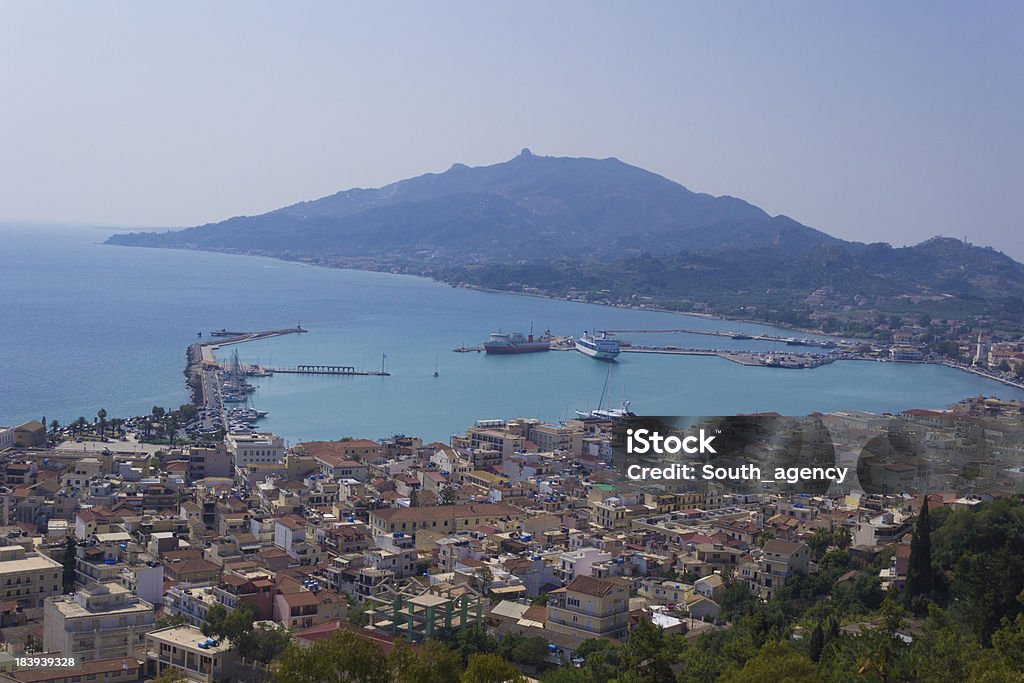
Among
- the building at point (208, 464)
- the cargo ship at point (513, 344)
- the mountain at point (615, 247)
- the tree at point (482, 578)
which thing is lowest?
the building at point (208, 464)

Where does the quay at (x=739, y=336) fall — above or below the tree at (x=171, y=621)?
above

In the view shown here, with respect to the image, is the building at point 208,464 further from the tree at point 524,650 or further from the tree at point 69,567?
the tree at point 524,650

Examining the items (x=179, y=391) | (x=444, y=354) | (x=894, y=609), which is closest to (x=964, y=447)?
(x=894, y=609)

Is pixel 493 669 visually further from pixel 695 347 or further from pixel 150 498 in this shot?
pixel 695 347

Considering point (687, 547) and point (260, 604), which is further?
point (687, 547)

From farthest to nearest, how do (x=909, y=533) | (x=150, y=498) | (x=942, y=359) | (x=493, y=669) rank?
(x=942, y=359) < (x=150, y=498) < (x=909, y=533) < (x=493, y=669)

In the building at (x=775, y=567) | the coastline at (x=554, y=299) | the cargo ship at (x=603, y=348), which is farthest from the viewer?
the cargo ship at (x=603, y=348)

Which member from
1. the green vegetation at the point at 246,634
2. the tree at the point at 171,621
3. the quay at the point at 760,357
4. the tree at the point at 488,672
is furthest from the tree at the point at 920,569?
the quay at the point at 760,357

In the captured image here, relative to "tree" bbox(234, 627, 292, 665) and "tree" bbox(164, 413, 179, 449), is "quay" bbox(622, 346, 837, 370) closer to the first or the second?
"tree" bbox(164, 413, 179, 449)
